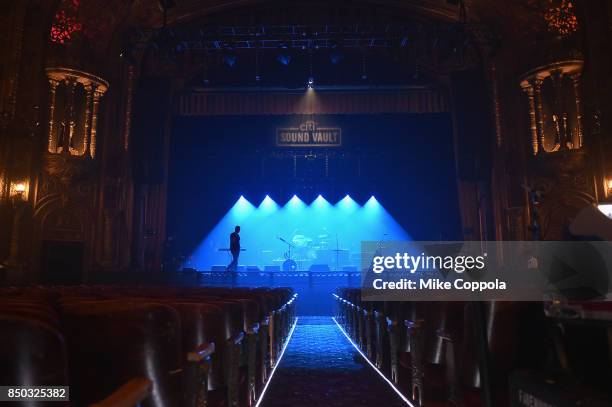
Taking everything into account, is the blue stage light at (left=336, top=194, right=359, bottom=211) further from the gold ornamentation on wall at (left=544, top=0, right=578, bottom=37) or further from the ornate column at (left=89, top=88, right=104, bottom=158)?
the ornate column at (left=89, top=88, right=104, bottom=158)

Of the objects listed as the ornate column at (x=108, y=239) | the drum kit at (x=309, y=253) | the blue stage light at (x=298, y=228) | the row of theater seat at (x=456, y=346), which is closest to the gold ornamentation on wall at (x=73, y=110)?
the ornate column at (x=108, y=239)

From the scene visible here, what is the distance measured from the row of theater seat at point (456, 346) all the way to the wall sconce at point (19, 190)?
7.81 meters

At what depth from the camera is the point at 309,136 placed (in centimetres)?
1413

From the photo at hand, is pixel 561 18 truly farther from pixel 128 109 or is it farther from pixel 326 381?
pixel 128 109

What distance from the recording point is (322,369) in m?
4.40

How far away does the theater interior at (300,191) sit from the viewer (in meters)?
1.31

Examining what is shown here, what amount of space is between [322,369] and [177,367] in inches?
127

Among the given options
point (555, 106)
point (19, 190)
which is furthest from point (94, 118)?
point (555, 106)

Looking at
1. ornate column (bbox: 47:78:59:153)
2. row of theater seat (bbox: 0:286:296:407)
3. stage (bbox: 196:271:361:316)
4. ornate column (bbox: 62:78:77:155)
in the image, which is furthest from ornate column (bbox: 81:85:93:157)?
row of theater seat (bbox: 0:286:296:407)

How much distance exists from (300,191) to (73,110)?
266 inches

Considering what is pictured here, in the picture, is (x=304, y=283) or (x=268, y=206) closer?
(x=304, y=283)

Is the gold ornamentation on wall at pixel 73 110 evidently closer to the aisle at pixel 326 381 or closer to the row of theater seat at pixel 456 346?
the aisle at pixel 326 381

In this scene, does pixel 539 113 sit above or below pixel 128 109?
below

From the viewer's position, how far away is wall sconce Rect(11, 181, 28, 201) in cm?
908
